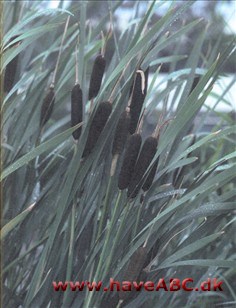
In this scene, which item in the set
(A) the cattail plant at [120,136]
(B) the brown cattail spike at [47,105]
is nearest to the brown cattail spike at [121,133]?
(A) the cattail plant at [120,136]

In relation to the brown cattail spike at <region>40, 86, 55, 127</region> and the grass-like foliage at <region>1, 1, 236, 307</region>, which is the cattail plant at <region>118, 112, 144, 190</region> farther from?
the brown cattail spike at <region>40, 86, 55, 127</region>

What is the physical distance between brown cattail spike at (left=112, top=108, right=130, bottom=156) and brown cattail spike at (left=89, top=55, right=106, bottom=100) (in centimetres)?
7

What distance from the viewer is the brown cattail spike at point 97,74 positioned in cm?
69

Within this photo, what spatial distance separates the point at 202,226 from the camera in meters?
0.69

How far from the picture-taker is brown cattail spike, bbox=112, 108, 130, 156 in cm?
65

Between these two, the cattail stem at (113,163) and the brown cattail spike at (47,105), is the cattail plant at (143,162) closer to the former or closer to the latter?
the cattail stem at (113,163)

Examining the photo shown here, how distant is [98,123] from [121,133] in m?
0.02

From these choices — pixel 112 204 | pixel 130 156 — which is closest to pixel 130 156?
pixel 130 156

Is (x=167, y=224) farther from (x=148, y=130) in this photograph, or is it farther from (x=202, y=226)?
(x=148, y=130)

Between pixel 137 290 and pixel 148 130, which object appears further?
pixel 148 130

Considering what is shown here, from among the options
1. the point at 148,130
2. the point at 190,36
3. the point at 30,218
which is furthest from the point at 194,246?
the point at 190,36

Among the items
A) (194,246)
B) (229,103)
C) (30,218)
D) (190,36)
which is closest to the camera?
(194,246)

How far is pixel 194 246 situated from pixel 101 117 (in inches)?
5.7

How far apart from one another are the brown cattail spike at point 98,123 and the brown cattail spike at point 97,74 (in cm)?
5
